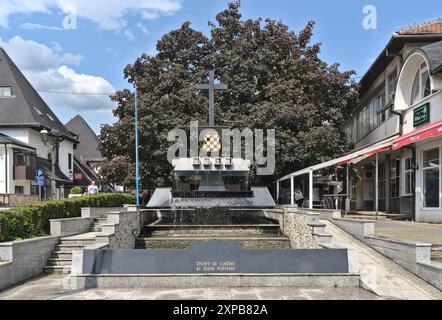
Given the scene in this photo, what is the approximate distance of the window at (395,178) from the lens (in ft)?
74.2

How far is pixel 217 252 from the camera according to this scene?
8859 mm

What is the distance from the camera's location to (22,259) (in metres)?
10.3

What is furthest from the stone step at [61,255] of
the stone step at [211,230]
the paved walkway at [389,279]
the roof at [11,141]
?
the roof at [11,141]

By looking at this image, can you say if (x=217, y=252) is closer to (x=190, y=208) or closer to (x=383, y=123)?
(x=190, y=208)

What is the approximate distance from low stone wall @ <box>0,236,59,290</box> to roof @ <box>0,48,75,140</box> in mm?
28112

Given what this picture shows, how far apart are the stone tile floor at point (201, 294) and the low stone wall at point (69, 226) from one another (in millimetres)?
4433

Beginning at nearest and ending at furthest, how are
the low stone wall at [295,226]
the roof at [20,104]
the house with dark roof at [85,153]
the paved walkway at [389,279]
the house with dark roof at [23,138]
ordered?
the paved walkway at [389,279], the low stone wall at [295,226], the house with dark roof at [23,138], the roof at [20,104], the house with dark roof at [85,153]

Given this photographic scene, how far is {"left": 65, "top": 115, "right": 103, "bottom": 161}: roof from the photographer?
57.5 meters

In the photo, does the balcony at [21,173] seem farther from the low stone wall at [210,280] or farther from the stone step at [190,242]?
the low stone wall at [210,280]

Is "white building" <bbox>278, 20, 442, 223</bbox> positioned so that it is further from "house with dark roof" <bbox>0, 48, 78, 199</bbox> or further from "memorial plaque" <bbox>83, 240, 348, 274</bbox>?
"house with dark roof" <bbox>0, 48, 78, 199</bbox>

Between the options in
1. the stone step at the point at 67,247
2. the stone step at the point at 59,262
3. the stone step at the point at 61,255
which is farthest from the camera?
the stone step at the point at 67,247

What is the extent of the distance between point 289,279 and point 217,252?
1.50 m

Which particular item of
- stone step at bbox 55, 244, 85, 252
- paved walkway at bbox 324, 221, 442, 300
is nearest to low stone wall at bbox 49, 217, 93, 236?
stone step at bbox 55, 244, 85, 252

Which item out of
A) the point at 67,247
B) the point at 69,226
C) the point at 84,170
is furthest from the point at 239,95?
the point at 84,170
